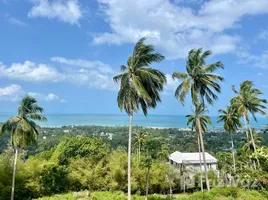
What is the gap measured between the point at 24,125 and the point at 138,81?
981 centimetres

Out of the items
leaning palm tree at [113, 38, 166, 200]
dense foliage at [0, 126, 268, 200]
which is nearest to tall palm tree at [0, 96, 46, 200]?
dense foliage at [0, 126, 268, 200]

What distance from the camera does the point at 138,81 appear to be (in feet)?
46.9

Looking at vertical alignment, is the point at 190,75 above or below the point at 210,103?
above

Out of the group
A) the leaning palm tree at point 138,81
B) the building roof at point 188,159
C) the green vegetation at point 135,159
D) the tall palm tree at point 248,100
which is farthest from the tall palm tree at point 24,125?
the building roof at point 188,159

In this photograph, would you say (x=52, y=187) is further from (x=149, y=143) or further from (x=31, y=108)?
(x=149, y=143)

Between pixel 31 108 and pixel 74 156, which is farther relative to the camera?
pixel 74 156

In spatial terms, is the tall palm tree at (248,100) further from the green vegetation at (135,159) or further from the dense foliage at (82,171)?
the dense foliage at (82,171)

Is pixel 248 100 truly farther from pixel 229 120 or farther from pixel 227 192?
pixel 227 192

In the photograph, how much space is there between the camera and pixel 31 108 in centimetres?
1917

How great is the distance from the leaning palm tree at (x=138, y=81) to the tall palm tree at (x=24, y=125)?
8218mm

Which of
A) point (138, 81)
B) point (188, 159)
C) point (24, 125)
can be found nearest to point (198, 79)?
point (138, 81)

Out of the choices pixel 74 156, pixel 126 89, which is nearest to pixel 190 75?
pixel 126 89

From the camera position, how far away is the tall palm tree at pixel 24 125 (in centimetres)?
1819

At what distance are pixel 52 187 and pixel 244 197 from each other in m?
17.9
